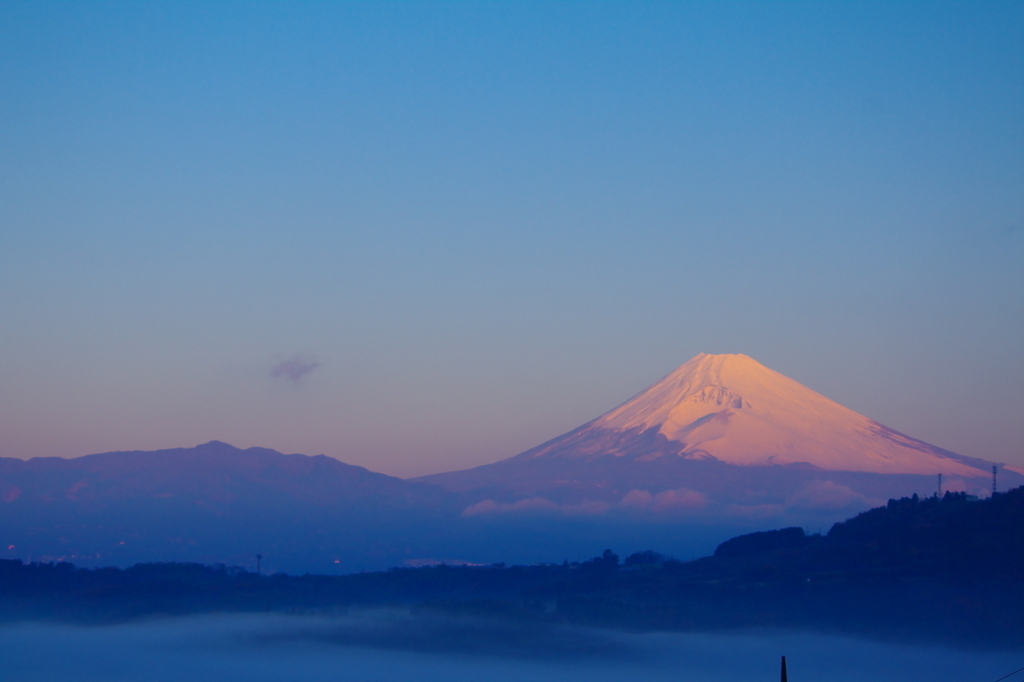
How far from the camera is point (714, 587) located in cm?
14538

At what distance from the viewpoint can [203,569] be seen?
604 ft

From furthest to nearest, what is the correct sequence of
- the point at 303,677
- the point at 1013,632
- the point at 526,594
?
the point at 526,594, the point at 303,677, the point at 1013,632

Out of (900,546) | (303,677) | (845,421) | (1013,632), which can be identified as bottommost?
(303,677)

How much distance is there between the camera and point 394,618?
172125 mm

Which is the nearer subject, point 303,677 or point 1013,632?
point 1013,632

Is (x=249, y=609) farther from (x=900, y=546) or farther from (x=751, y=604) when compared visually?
(x=900, y=546)

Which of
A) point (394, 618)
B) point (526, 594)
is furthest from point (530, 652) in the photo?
point (394, 618)

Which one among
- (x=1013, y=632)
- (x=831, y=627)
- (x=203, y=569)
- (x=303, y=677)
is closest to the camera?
(x=1013, y=632)

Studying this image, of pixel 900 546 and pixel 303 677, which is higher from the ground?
pixel 900 546

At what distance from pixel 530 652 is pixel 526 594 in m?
18.8

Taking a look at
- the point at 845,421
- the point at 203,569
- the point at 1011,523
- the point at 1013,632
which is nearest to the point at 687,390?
the point at 845,421

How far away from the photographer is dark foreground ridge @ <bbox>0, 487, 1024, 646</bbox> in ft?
421

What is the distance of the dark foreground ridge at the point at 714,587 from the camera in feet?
421

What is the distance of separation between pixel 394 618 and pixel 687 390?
64.7 m
